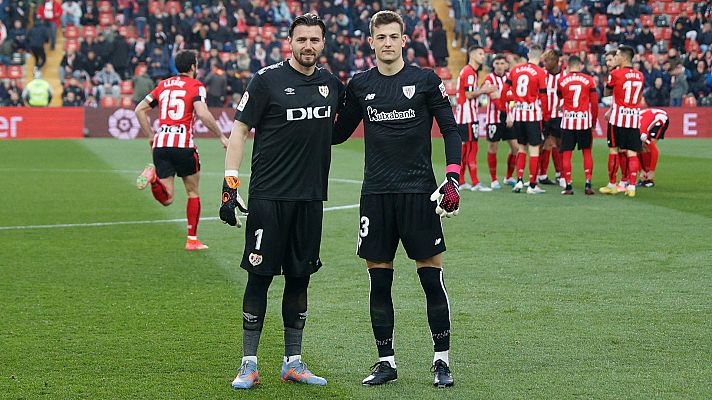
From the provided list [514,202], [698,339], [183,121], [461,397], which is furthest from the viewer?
[514,202]

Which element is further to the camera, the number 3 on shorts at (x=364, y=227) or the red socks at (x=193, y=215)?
the red socks at (x=193, y=215)

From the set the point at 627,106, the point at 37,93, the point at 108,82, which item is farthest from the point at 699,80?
the point at 37,93

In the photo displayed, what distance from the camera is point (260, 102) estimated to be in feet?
20.4

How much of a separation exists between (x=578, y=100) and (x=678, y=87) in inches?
703

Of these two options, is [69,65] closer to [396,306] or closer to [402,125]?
[396,306]

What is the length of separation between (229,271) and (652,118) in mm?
9867

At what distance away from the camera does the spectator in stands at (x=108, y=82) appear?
34.0 m

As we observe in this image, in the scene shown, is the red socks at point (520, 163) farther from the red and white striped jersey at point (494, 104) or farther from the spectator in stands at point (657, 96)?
the spectator in stands at point (657, 96)

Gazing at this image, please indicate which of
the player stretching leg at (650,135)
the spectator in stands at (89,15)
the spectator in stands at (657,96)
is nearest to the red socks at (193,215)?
the player stretching leg at (650,135)

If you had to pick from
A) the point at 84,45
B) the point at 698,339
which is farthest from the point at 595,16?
the point at 698,339

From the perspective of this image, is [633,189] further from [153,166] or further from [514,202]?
[153,166]

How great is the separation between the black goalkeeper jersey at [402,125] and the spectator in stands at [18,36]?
31.4m

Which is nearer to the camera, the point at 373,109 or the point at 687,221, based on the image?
the point at 373,109

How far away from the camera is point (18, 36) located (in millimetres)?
35719
